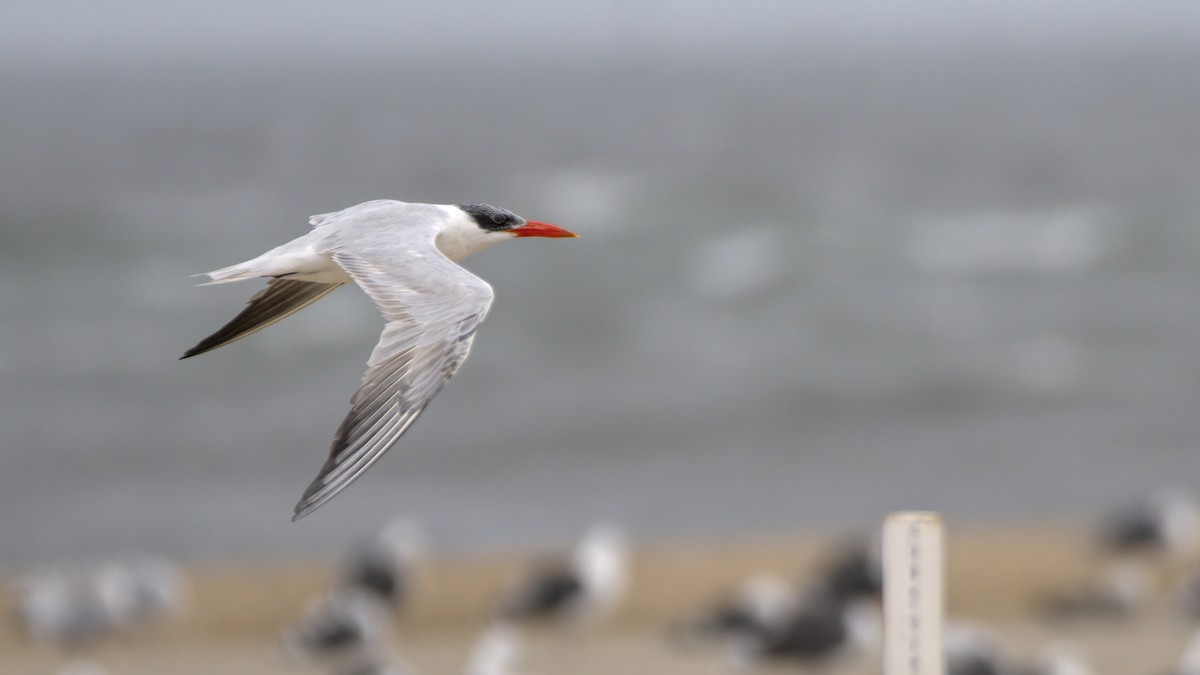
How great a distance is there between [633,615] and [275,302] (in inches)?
162

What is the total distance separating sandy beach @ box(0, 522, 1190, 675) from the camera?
7246 mm

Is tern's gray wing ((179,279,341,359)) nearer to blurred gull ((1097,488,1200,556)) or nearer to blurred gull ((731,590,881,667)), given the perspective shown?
blurred gull ((731,590,881,667))

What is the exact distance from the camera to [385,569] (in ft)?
25.3

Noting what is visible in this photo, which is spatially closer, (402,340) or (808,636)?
(402,340)

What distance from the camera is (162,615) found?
7.95 m

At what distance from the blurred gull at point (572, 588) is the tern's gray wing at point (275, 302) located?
3572 mm

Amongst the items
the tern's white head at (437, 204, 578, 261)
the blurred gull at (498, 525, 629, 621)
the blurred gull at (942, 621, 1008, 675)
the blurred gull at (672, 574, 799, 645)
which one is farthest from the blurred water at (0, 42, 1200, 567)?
the tern's white head at (437, 204, 578, 261)


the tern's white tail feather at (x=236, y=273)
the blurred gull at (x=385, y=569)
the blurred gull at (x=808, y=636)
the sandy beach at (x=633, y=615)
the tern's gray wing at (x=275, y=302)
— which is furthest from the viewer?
the blurred gull at (x=385, y=569)

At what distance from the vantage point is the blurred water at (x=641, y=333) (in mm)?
12344

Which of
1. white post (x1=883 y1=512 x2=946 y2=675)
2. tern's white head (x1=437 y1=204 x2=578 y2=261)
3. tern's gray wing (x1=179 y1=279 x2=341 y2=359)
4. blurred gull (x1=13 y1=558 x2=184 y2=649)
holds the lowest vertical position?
white post (x1=883 y1=512 x2=946 y2=675)

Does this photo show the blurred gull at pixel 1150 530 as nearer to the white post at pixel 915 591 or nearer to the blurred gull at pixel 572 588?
the blurred gull at pixel 572 588

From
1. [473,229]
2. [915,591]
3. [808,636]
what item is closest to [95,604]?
[808,636]

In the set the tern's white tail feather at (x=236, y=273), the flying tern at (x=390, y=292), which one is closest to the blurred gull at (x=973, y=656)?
the flying tern at (x=390, y=292)

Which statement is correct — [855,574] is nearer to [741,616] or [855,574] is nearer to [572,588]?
[741,616]
